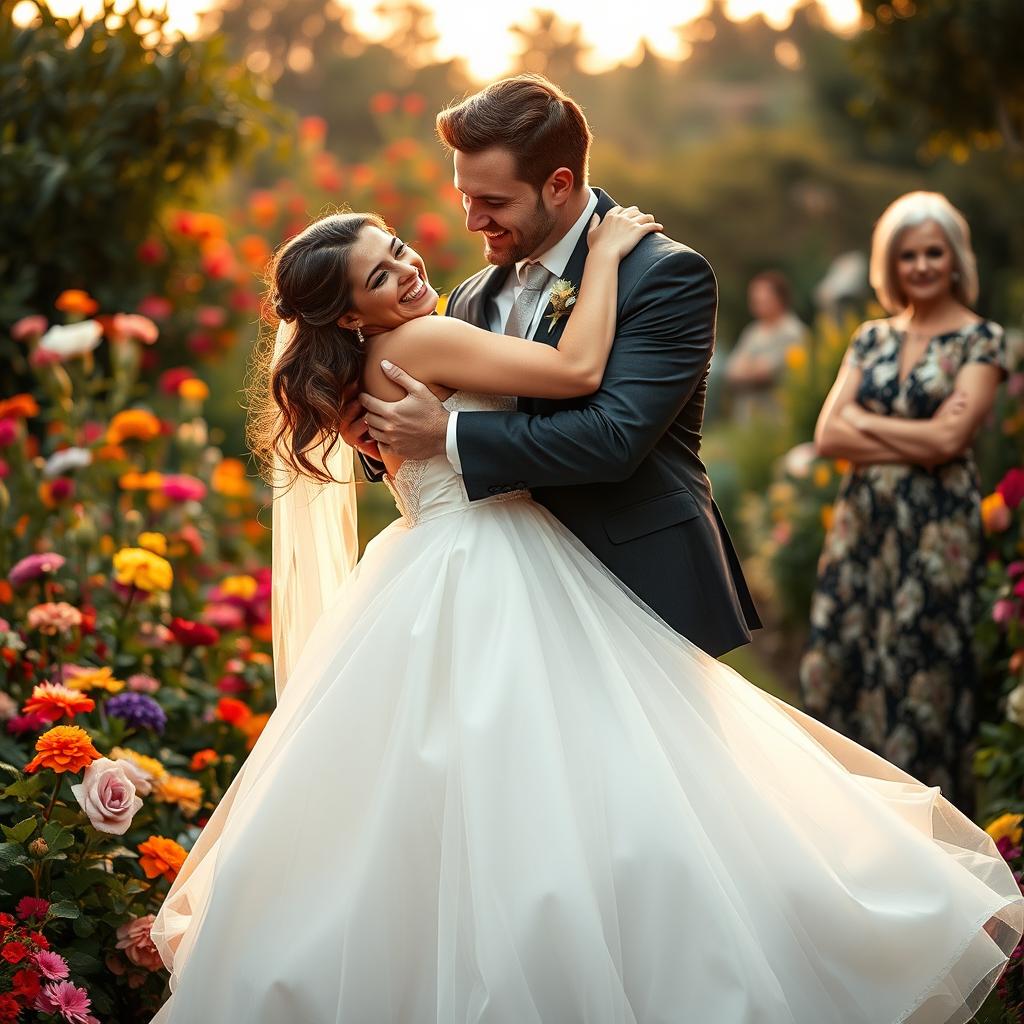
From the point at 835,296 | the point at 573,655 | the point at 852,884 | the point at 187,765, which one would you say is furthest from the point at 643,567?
the point at 835,296

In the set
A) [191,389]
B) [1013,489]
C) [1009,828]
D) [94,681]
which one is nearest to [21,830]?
[94,681]

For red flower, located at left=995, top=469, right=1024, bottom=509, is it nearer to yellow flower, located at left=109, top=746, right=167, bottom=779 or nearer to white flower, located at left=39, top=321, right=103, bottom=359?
yellow flower, located at left=109, top=746, right=167, bottom=779

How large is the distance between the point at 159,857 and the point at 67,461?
2.01 metres

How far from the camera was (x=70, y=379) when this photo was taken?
222 inches

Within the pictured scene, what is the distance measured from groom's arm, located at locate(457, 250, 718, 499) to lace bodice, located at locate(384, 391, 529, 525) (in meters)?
0.11

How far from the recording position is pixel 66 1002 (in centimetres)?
267

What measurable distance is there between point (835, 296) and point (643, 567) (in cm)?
1451

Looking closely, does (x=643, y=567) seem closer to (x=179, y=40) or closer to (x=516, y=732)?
(x=516, y=732)

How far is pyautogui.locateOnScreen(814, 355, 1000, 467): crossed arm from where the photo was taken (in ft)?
15.0

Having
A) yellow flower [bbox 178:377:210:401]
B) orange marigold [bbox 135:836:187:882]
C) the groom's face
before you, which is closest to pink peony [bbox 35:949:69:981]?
orange marigold [bbox 135:836:187:882]

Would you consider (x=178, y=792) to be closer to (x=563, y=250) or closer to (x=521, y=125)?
(x=563, y=250)

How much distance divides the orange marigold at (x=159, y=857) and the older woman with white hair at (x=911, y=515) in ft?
8.54

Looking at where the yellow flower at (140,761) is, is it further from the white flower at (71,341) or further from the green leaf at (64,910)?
the white flower at (71,341)

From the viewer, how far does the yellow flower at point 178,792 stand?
334 cm
